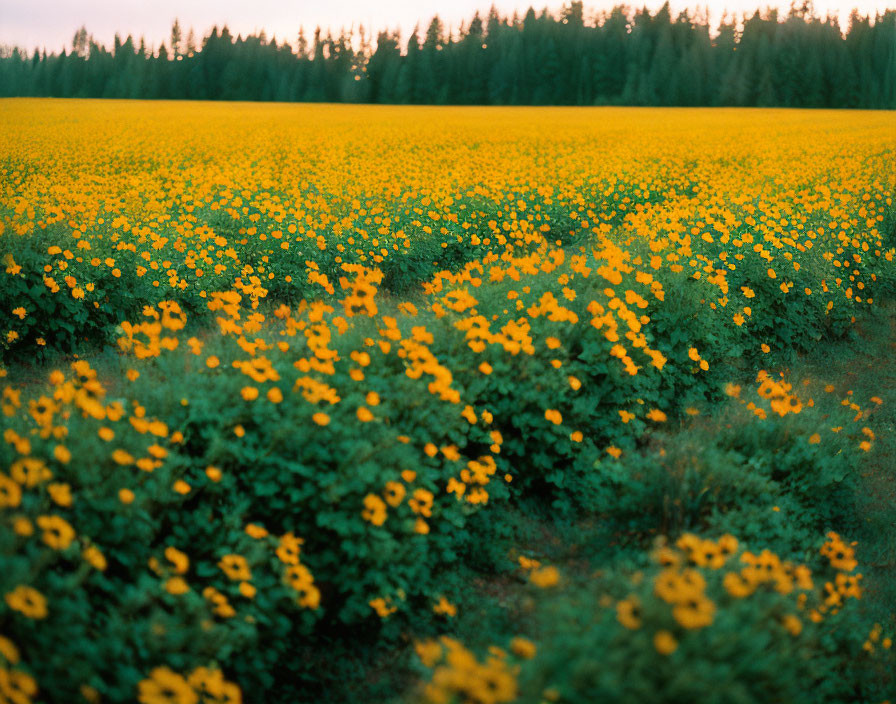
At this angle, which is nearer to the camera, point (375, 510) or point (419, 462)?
point (375, 510)

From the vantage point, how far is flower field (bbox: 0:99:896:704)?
7.98 ft

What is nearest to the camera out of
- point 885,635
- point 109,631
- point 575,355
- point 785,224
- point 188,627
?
point 109,631

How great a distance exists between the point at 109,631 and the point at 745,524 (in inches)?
122

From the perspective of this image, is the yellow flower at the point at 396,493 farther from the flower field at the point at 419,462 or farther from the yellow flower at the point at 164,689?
the yellow flower at the point at 164,689

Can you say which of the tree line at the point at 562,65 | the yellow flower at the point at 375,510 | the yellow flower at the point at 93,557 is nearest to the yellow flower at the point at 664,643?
the yellow flower at the point at 375,510

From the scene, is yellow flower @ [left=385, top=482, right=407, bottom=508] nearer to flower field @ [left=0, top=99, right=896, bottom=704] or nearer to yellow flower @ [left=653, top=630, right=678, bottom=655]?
flower field @ [left=0, top=99, right=896, bottom=704]

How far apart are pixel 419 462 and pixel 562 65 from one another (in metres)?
68.8

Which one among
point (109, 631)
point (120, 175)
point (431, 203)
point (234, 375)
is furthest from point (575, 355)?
point (120, 175)

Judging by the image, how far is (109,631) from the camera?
2.48 meters

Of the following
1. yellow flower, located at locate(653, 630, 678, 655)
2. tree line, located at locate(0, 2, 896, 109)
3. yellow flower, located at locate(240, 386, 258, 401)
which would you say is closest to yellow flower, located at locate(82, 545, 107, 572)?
yellow flower, located at locate(240, 386, 258, 401)

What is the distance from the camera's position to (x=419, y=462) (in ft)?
12.3

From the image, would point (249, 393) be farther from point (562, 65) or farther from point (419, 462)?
point (562, 65)

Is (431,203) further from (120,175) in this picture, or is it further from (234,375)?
(234,375)

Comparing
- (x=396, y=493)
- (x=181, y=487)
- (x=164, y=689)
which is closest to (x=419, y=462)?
(x=396, y=493)
